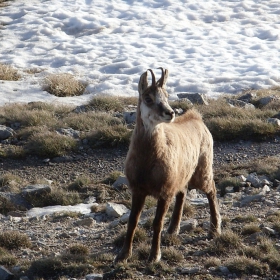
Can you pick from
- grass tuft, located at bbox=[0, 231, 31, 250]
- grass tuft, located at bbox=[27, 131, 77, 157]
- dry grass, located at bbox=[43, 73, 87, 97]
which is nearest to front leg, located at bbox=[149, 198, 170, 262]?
grass tuft, located at bbox=[0, 231, 31, 250]

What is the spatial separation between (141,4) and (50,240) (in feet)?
67.2

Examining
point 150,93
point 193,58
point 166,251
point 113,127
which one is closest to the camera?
point 150,93

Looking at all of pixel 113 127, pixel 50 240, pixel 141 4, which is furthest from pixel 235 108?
pixel 141 4

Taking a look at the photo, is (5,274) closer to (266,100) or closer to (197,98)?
(197,98)

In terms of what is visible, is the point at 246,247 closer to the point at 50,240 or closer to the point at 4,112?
the point at 50,240

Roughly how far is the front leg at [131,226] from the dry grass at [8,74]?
13404 mm

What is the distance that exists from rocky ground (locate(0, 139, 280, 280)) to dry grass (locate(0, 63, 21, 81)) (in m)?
7.29

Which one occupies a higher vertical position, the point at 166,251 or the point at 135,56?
the point at 166,251

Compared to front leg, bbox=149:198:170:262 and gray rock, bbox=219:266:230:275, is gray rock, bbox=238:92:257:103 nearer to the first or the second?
front leg, bbox=149:198:170:262

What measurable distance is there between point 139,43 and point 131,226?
16891 millimetres

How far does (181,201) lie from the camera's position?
898 cm

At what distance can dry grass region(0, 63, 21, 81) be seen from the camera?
800 inches

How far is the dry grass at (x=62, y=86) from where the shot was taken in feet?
62.6

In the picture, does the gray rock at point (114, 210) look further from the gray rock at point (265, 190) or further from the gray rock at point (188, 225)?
the gray rock at point (265, 190)
